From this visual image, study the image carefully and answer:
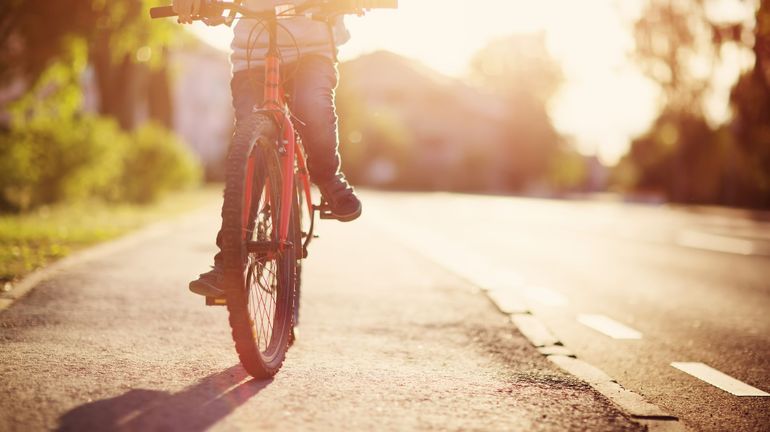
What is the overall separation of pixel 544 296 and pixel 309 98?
3.94m

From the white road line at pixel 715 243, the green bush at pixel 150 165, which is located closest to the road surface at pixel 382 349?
the white road line at pixel 715 243

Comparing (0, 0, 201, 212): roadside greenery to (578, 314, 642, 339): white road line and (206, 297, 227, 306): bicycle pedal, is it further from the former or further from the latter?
(206, 297, 227, 306): bicycle pedal

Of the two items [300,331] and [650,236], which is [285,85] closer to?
[300,331]

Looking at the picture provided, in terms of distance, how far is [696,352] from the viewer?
5477 millimetres

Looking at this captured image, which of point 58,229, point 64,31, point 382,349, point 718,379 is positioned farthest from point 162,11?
point 64,31

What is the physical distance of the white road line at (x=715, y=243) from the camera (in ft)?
49.2

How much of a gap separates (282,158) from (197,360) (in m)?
1.03

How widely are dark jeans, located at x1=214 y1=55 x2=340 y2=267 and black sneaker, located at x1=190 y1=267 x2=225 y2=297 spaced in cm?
101

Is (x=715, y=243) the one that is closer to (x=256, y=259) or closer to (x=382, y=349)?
(x=382, y=349)

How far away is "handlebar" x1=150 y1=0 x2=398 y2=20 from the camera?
4008 millimetres

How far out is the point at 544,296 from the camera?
779 centimetres

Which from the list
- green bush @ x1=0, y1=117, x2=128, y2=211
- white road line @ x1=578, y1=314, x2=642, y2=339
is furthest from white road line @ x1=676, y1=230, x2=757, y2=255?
green bush @ x1=0, y1=117, x2=128, y2=211

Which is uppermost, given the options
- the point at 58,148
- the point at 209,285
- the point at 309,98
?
the point at 309,98

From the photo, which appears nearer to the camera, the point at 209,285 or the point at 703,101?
the point at 209,285
